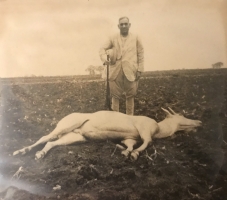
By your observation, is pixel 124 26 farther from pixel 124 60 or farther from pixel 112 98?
pixel 112 98

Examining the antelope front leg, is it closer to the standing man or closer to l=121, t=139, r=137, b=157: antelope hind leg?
l=121, t=139, r=137, b=157: antelope hind leg

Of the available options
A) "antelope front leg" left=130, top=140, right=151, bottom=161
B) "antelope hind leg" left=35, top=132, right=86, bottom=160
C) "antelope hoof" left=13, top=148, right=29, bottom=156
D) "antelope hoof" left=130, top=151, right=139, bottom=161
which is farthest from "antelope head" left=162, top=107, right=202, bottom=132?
"antelope hoof" left=13, top=148, right=29, bottom=156

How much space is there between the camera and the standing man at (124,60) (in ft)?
7.86

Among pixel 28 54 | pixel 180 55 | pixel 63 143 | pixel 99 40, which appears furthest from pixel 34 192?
pixel 180 55

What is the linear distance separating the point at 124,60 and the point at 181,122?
607 millimetres

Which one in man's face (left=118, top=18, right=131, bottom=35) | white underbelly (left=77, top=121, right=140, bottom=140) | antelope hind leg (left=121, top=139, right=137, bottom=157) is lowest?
antelope hind leg (left=121, top=139, right=137, bottom=157)

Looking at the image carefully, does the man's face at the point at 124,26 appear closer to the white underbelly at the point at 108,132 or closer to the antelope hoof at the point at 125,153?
the white underbelly at the point at 108,132

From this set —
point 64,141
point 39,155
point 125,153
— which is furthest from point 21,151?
point 125,153

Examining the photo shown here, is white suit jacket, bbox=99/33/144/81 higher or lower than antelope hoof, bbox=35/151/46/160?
higher

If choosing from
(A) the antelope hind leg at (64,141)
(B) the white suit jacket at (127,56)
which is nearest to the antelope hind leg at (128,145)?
(A) the antelope hind leg at (64,141)

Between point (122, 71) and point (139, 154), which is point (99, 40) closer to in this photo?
point (122, 71)

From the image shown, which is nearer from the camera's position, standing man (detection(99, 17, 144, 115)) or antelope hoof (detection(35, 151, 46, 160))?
antelope hoof (detection(35, 151, 46, 160))

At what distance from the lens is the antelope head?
2252mm

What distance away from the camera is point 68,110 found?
2.38 m
